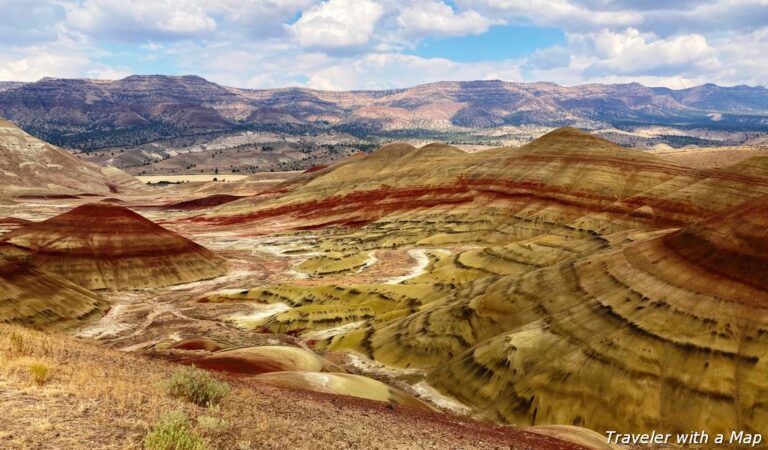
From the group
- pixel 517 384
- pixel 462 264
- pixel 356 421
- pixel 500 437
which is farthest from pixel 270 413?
pixel 462 264

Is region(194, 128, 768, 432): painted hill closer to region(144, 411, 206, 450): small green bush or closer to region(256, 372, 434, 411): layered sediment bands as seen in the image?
region(256, 372, 434, 411): layered sediment bands

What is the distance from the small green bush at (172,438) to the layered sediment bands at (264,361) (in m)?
→ 17.5

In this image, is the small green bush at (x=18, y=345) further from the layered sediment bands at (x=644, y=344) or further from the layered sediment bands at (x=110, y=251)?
the layered sediment bands at (x=110, y=251)

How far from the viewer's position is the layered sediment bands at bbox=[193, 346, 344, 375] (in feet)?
107

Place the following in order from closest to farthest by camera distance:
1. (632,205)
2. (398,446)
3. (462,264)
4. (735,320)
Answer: (398,446), (735,320), (462,264), (632,205)

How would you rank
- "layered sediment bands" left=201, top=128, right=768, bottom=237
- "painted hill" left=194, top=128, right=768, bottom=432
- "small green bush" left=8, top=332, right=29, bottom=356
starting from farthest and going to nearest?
"layered sediment bands" left=201, top=128, right=768, bottom=237 < "painted hill" left=194, top=128, right=768, bottom=432 < "small green bush" left=8, top=332, right=29, bottom=356

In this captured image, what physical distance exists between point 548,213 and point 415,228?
31884 millimetres

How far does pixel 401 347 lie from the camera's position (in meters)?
51.2

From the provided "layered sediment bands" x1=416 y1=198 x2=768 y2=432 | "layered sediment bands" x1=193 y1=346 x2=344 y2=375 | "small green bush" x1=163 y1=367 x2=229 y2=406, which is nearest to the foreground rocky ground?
"small green bush" x1=163 y1=367 x2=229 y2=406

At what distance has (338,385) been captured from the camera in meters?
30.3

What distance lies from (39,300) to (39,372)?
58.1 m

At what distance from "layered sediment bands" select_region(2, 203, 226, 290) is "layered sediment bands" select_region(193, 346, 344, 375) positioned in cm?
5931

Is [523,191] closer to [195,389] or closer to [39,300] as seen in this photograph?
[39,300]

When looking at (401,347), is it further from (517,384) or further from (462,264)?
(462,264)
